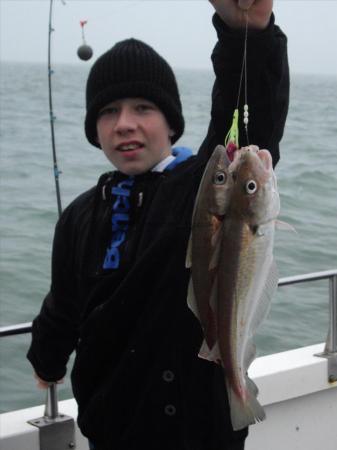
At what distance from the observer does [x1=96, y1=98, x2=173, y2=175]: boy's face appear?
91.8 inches

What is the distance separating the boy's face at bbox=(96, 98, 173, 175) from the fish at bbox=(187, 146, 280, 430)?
432 mm

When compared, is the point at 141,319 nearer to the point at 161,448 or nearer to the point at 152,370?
the point at 152,370

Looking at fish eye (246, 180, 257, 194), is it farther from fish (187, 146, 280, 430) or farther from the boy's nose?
the boy's nose

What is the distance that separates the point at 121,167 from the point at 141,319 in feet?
1.33

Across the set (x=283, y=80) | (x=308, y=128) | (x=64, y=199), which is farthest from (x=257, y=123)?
(x=308, y=128)

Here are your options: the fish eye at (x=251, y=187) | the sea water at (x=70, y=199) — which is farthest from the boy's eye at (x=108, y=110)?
the sea water at (x=70, y=199)

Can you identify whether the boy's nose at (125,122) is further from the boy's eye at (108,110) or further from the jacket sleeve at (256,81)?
the jacket sleeve at (256,81)

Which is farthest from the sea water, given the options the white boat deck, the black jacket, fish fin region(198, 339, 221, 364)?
fish fin region(198, 339, 221, 364)

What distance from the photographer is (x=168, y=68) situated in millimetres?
2469

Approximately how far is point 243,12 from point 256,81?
0.54 ft

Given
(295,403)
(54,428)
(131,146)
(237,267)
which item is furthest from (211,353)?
(295,403)

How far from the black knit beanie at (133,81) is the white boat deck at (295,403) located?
4.90 feet

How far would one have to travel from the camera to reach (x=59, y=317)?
8.67 feet

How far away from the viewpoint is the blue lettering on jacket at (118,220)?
7.61 ft
